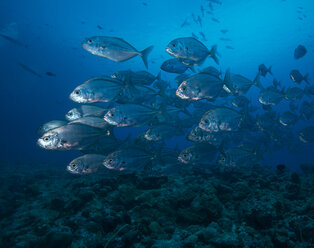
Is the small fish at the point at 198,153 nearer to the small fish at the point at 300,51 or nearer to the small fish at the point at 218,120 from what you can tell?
the small fish at the point at 218,120

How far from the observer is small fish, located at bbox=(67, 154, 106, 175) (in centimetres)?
446

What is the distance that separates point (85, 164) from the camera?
4.57 metres

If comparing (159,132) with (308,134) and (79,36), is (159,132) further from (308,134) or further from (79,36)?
(79,36)

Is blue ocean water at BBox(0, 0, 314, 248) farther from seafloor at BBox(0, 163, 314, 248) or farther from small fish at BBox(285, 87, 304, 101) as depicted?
small fish at BBox(285, 87, 304, 101)

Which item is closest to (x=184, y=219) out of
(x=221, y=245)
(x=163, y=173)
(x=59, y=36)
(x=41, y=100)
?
(x=221, y=245)

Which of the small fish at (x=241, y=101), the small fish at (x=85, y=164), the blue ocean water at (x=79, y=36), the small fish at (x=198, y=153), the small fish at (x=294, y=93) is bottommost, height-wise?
the small fish at (x=85, y=164)

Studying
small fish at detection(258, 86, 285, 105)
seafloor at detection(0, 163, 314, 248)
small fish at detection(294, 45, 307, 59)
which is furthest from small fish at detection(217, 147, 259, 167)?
small fish at detection(294, 45, 307, 59)

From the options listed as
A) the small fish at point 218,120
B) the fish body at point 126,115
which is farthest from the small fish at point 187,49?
the fish body at point 126,115

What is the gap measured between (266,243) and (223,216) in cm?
92

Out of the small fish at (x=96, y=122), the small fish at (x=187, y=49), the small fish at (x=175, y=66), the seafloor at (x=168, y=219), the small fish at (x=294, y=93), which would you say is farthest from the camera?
the small fish at (x=294, y=93)

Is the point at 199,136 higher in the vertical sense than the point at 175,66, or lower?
lower

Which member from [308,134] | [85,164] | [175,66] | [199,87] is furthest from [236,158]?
[308,134]

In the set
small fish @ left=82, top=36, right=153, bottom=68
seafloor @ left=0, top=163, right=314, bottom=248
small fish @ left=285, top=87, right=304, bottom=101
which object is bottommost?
seafloor @ left=0, top=163, right=314, bottom=248

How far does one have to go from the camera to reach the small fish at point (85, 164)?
4460 millimetres
